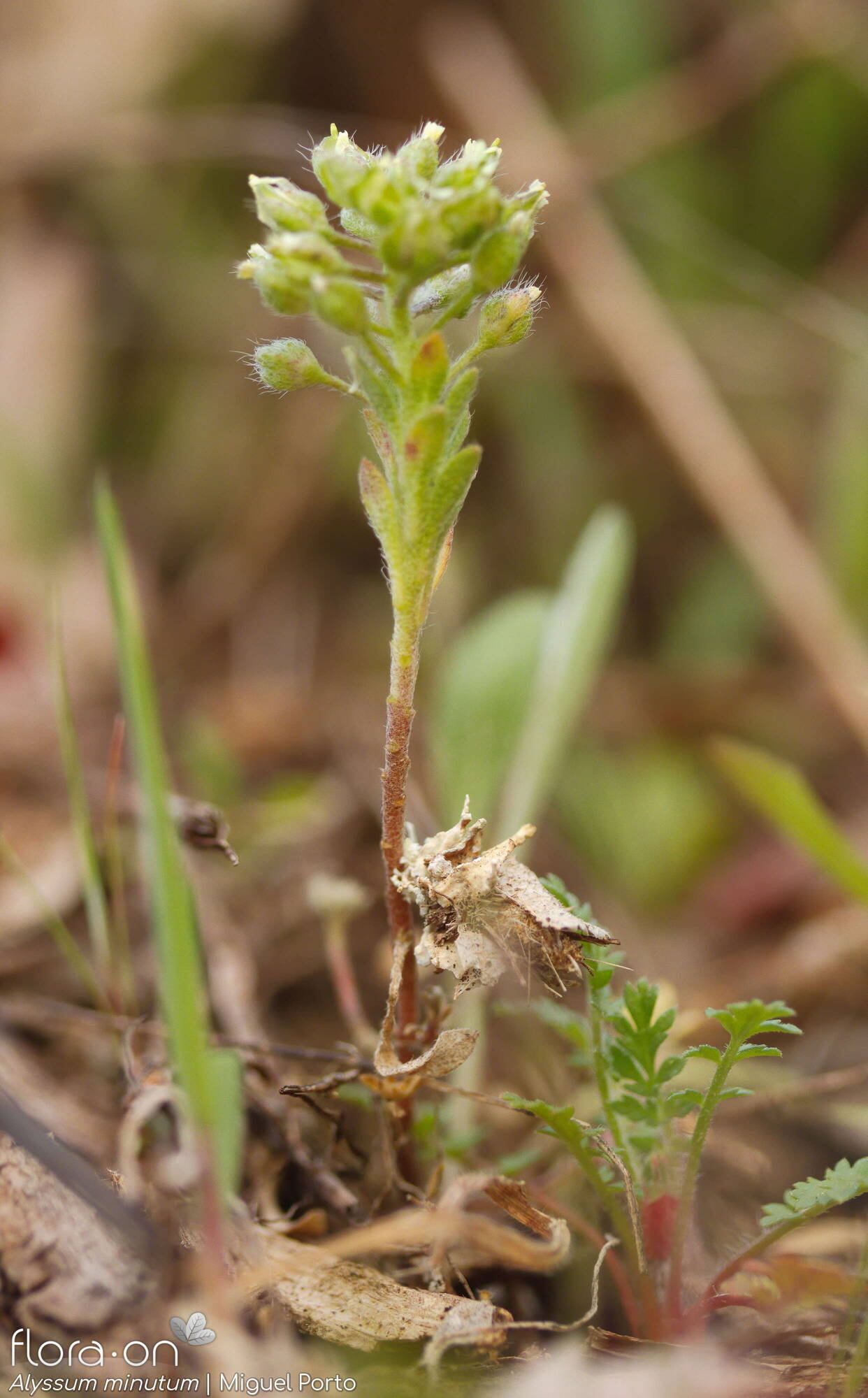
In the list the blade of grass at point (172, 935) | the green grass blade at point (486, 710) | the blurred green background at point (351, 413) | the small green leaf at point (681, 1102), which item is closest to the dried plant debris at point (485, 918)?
the small green leaf at point (681, 1102)

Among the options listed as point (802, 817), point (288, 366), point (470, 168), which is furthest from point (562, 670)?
point (470, 168)

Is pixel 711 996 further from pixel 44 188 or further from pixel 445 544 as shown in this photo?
pixel 44 188

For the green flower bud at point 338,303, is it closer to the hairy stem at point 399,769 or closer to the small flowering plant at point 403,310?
the small flowering plant at point 403,310

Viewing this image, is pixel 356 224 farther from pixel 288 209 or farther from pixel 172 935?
pixel 172 935

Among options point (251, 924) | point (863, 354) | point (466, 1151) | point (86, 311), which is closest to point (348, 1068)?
point (466, 1151)

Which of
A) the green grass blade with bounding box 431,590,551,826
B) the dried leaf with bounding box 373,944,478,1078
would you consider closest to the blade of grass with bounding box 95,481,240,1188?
the dried leaf with bounding box 373,944,478,1078

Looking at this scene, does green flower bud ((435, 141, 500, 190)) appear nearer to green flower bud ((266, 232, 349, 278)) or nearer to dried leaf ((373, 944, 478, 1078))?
green flower bud ((266, 232, 349, 278))
